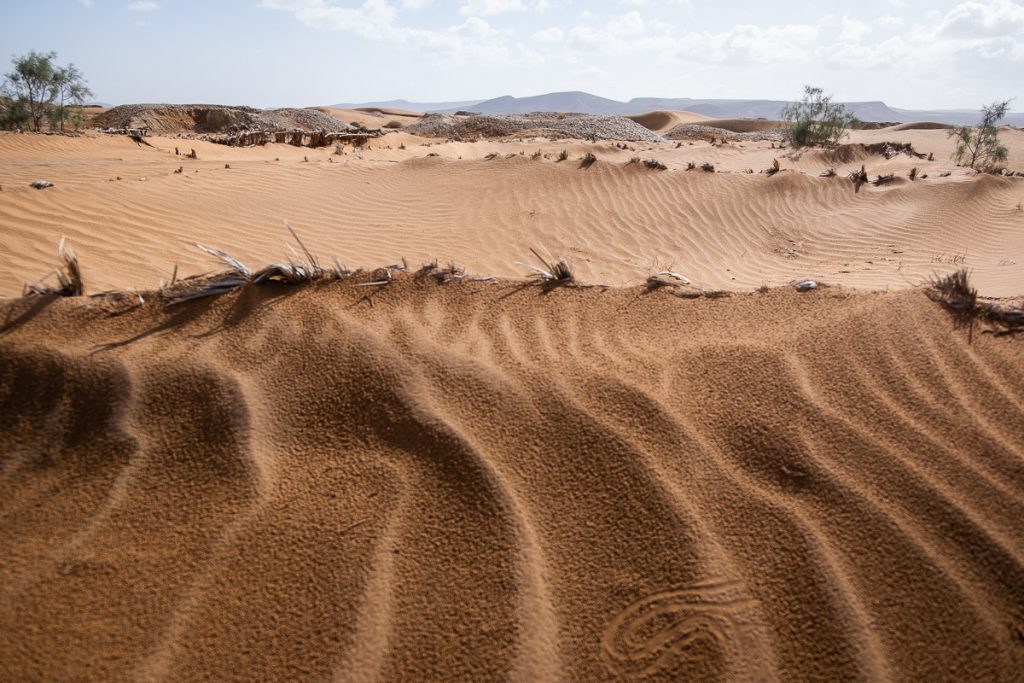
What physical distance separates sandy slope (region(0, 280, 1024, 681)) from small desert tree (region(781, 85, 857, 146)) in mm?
19400

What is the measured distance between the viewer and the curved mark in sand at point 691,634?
1.21 metres

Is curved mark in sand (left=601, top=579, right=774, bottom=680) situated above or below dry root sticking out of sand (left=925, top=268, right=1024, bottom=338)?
below

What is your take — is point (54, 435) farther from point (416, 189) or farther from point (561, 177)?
point (561, 177)

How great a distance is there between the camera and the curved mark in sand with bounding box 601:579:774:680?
1.21 meters

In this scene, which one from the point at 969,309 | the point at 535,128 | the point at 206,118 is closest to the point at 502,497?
the point at 969,309

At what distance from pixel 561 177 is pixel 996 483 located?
7.26m

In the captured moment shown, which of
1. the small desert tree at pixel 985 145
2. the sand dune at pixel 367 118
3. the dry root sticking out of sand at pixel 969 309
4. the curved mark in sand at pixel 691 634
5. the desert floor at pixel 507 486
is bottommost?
the curved mark in sand at pixel 691 634

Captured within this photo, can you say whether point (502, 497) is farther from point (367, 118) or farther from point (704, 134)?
point (367, 118)

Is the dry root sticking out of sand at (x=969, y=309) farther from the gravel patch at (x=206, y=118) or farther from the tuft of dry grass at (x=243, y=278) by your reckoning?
the gravel patch at (x=206, y=118)

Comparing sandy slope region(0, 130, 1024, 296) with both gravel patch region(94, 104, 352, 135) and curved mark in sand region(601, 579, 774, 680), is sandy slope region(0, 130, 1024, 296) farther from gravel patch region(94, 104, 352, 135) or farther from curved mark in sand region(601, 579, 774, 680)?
gravel patch region(94, 104, 352, 135)

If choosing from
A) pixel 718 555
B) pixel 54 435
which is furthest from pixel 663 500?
pixel 54 435

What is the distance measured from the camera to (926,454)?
162 centimetres

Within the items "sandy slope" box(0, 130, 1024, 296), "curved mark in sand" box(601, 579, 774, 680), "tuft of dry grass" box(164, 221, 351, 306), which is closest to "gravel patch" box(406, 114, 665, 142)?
"sandy slope" box(0, 130, 1024, 296)

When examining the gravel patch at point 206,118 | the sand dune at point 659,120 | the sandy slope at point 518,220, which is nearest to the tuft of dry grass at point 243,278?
the sandy slope at point 518,220
